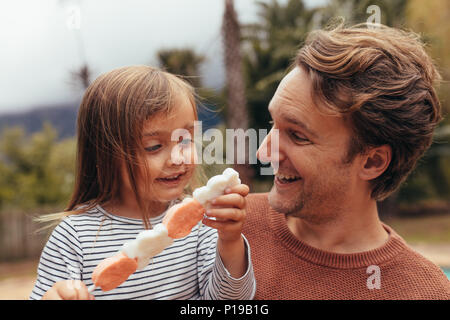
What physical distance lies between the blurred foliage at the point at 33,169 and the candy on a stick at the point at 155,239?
1339cm

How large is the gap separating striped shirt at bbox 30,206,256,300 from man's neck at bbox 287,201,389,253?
1.33ft

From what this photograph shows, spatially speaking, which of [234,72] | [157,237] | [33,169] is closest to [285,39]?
[234,72]

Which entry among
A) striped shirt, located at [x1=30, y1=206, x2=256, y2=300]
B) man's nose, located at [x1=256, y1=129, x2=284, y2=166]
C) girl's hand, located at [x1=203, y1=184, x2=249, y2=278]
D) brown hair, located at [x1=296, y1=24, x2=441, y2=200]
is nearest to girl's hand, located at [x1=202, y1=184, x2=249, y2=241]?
girl's hand, located at [x1=203, y1=184, x2=249, y2=278]

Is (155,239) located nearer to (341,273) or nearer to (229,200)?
(229,200)

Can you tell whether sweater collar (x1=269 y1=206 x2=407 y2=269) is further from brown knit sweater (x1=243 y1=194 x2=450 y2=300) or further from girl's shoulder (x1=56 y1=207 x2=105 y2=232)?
girl's shoulder (x1=56 y1=207 x2=105 y2=232)

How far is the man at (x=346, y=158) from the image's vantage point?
179 centimetres

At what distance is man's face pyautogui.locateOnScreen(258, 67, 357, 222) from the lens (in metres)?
1.79

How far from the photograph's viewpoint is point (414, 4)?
54.6ft

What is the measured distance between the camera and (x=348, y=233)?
6.59 feet

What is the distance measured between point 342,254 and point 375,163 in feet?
1.43

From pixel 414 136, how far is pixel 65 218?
156 cm

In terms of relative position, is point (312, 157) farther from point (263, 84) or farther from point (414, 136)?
point (263, 84)

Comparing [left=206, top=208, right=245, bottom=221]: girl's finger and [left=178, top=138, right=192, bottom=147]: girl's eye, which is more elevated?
[left=178, top=138, right=192, bottom=147]: girl's eye
